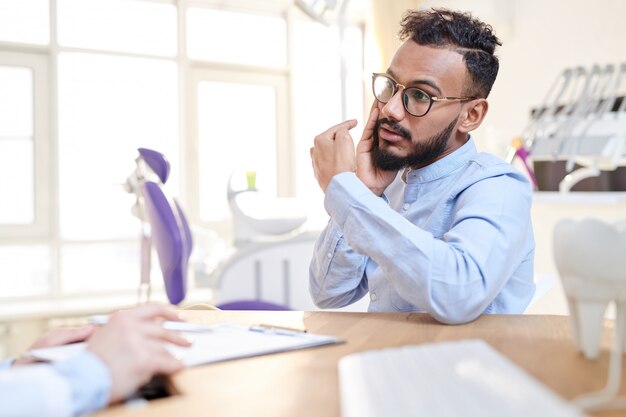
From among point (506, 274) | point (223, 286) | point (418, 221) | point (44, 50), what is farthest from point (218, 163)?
point (506, 274)

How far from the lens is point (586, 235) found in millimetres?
619

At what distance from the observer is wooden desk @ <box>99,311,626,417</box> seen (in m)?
0.55

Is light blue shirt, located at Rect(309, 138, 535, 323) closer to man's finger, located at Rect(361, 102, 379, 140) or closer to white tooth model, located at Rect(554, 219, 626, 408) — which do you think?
man's finger, located at Rect(361, 102, 379, 140)

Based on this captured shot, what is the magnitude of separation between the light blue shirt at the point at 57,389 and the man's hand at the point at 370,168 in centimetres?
88

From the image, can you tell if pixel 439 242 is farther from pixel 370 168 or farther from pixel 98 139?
pixel 98 139

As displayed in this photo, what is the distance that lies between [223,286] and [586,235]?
2011 millimetres

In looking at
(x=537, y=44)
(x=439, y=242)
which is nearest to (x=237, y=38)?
(x=537, y=44)

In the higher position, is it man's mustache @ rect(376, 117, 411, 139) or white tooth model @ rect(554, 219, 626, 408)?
man's mustache @ rect(376, 117, 411, 139)

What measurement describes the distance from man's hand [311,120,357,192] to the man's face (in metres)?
0.11

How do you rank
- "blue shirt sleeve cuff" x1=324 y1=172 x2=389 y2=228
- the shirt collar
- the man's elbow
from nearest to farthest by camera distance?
the man's elbow → "blue shirt sleeve cuff" x1=324 y1=172 x2=389 y2=228 → the shirt collar

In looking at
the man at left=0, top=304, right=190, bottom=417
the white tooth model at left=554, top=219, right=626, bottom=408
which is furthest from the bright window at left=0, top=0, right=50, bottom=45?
the white tooth model at left=554, top=219, right=626, bottom=408

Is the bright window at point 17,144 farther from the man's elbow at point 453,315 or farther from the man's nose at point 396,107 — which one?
the man's elbow at point 453,315

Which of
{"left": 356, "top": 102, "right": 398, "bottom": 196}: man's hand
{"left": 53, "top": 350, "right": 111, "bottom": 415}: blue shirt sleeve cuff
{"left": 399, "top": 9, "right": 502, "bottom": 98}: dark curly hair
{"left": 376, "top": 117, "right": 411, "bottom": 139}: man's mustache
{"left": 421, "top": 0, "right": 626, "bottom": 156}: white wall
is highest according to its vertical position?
{"left": 421, "top": 0, "right": 626, "bottom": 156}: white wall

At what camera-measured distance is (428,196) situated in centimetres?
132
